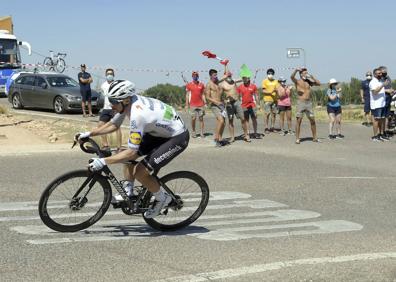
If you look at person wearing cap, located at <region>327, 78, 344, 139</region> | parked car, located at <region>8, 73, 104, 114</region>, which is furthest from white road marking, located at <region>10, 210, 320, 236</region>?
parked car, located at <region>8, 73, 104, 114</region>

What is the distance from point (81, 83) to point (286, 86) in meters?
6.79

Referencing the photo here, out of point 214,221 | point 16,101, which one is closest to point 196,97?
point 214,221

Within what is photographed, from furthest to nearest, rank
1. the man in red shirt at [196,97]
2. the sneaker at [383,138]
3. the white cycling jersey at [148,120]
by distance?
the sneaker at [383,138] → the man in red shirt at [196,97] → the white cycling jersey at [148,120]

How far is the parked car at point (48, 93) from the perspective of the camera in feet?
75.1

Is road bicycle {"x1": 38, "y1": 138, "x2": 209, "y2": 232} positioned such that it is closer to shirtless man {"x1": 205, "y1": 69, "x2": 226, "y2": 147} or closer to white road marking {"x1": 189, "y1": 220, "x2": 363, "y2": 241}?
white road marking {"x1": 189, "y1": 220, "x2": 363, "y2": 241}

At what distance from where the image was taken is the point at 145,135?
23.0 ft

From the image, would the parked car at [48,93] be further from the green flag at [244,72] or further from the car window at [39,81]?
the green flag at [244,72]

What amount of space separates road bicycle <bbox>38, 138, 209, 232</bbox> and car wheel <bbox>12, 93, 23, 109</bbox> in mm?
18789

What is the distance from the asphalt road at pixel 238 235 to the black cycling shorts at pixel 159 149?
0.83 meters

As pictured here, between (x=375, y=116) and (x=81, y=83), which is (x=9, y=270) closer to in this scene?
(x=375, y=116)

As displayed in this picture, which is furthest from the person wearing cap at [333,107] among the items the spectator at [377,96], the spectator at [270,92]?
the spectator at [270,92]

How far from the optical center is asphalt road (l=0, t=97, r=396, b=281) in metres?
5.61

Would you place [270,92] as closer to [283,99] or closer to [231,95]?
[283,99]

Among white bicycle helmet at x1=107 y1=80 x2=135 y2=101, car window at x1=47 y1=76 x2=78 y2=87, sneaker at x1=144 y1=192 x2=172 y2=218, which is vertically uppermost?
car window at x1=47 y1=76 x2=78 y2=87
